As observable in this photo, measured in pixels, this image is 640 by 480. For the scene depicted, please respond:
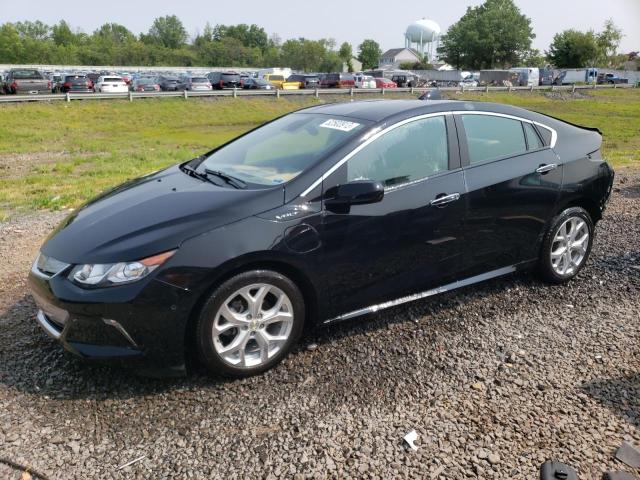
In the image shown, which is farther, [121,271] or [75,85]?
[75,85]

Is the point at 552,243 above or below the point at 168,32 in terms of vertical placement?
below

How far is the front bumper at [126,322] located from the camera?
2959mm

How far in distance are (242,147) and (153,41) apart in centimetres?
13928

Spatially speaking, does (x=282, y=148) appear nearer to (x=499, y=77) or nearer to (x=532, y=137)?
(x=532, y=137)

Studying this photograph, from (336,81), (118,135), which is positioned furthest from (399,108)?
(336,81)

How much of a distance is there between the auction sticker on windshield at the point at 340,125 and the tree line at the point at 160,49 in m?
105

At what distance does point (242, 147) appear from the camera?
4.45 meters

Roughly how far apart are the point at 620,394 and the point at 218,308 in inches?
94.1

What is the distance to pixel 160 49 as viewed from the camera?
108 m

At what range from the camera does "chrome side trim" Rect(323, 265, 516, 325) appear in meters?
3.69

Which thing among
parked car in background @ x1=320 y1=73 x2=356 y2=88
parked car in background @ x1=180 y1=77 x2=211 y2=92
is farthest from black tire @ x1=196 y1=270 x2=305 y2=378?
parked car in background @ x1=320 y1=73 x2=356 y2=88

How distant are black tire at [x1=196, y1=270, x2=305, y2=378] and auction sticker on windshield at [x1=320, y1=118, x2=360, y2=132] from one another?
3.98 ft

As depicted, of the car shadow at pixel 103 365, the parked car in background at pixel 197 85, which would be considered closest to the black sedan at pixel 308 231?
the car shadow at pixel 103 365

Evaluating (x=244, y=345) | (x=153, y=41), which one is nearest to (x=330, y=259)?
(x=244, y=345)
